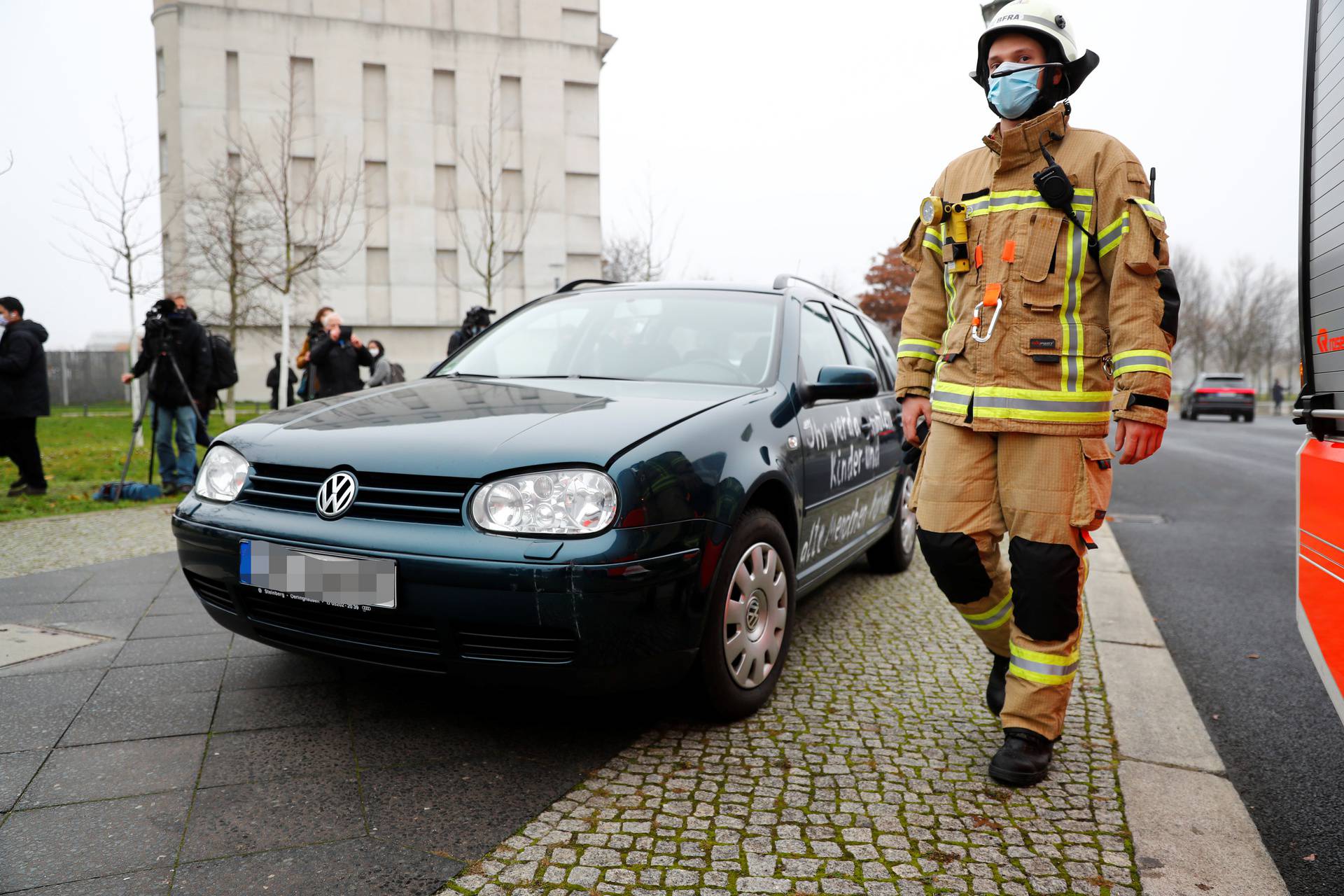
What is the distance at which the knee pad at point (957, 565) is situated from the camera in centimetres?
283

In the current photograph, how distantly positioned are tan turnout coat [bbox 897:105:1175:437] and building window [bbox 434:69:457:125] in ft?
121

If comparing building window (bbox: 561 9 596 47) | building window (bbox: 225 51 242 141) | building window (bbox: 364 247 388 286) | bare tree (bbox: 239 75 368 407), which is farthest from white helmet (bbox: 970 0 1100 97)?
building window (bbox: 561 9 596 47)

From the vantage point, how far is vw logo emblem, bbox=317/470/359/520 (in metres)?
2.74

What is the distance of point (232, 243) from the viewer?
70.2ft

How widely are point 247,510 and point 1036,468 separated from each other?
2366mm

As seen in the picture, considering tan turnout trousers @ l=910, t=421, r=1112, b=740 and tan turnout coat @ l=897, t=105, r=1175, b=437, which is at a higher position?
tan turnout coat @ l=897, t=105, r=1175, b=437

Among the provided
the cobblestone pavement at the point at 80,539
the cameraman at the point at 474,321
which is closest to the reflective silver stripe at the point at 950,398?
the cobblestone pavement at the point at 80,539

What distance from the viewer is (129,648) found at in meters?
3.87

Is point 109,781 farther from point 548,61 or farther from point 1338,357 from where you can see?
point 548,61

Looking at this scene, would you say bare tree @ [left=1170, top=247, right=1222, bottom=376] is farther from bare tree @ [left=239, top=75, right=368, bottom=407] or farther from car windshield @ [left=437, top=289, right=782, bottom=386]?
car windshield @ [left=437, top=289, right=782, bottom=386]

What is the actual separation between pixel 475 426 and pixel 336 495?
1.48ft

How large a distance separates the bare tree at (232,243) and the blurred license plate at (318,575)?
18802 millimetres

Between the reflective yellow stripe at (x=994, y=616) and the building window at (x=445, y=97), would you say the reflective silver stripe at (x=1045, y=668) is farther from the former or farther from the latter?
the building window at (x=445, y=97)

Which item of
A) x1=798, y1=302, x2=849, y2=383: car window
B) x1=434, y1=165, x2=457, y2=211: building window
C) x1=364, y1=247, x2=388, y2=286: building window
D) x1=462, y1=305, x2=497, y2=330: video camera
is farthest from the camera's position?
x1=434, y1=165, x2=457, y2=211: building window
